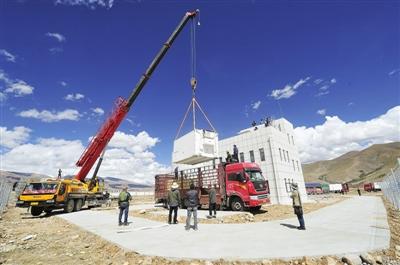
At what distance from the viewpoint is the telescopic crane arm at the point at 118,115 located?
19.5 metres

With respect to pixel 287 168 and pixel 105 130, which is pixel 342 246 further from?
pixel 287 168

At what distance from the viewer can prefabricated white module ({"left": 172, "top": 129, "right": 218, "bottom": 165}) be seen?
14.2 meters

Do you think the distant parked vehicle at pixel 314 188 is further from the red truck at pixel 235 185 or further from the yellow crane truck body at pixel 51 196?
the yellow crane truck body at pixel 51 196

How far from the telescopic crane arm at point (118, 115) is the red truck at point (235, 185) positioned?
7826 mm

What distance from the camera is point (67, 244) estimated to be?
841cm

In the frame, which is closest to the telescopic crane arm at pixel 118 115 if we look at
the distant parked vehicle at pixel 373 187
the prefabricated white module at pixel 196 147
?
the prefabricated white module at pixel 196 147

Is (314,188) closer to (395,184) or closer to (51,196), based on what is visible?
(395,184)

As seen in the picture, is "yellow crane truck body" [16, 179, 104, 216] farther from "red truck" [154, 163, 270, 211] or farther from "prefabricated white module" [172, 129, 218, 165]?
"prefabricated white module" [172, 129, 218, 165]

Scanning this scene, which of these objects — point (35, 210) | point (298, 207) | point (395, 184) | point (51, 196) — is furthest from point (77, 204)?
point (395, 184)

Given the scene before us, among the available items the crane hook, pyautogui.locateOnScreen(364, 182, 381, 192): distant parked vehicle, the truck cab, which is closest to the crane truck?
the crane hook

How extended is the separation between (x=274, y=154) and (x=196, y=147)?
16279mm

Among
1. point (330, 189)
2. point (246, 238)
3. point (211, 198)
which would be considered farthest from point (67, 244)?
point (330, 189)

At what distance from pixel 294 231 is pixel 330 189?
77.8 metres

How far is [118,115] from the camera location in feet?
65.3
